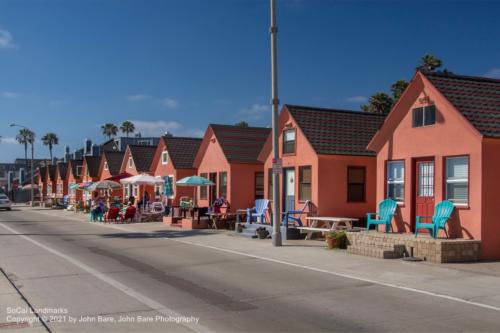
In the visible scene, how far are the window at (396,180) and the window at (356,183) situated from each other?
432 cm

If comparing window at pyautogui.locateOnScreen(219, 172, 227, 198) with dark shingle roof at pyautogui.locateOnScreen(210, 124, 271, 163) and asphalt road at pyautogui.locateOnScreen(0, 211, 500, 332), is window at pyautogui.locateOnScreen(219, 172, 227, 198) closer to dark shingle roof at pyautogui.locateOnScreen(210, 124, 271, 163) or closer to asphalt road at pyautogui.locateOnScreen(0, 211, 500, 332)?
dark shingle roof at pyautogui.locateOnScreen(210, 124, 271, 163)

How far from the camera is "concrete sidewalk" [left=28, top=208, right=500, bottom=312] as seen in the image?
10.3m

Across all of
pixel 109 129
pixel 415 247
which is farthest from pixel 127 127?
pixel 415 247

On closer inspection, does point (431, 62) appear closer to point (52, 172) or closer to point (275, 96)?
point (275, 96)

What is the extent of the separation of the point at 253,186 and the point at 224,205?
1798 millimetres

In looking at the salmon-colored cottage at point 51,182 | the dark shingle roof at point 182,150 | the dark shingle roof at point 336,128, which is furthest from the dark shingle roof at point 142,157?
the salmon-colored cottage at point 51,182

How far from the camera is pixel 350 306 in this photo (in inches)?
356

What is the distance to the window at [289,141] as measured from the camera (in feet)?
79.5

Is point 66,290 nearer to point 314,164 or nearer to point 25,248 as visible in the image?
point 25,248

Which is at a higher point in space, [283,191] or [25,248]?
[283,191]

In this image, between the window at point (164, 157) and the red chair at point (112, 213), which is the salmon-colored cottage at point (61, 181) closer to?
the window at point (164, 157)

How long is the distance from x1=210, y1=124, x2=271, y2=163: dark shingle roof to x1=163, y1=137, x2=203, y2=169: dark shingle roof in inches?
203

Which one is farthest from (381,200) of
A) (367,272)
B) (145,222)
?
(145,222)

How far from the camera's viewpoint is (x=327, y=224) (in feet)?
69.9
